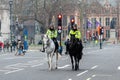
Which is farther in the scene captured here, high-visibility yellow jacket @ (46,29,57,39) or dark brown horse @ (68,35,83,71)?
high-visibility yellow jacket @ (46,29,57,39)

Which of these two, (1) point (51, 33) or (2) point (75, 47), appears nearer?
(2) point (75, 47)

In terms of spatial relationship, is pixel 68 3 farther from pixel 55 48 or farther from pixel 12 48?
pixel 55 48

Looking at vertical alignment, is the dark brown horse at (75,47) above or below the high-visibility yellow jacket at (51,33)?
below

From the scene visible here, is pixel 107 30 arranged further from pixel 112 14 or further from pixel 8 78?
pixel 8 78

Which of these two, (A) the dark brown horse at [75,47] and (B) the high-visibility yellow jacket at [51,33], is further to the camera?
(B) the high-visibility yellow jacket at [51,33]

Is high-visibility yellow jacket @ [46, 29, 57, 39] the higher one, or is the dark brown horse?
high-visibility yellow jacket @ [46, 29, 57, 39]

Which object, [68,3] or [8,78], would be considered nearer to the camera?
[8,78]

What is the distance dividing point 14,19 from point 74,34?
215 ft

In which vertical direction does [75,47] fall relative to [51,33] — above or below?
below

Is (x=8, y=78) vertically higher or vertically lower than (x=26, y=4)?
lower

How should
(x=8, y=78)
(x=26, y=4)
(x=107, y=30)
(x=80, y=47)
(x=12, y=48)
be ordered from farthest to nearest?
(x=107, y=30)
(x=26, y=4)
(x=12, y=48)
(x=80, y=47)
(x=8, y=78)

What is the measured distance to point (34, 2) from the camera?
8600cm

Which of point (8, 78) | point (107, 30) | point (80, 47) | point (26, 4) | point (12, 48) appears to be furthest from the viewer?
point (107, 30)

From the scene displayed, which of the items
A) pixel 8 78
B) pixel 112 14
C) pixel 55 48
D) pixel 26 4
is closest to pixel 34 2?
pixel 26 4
